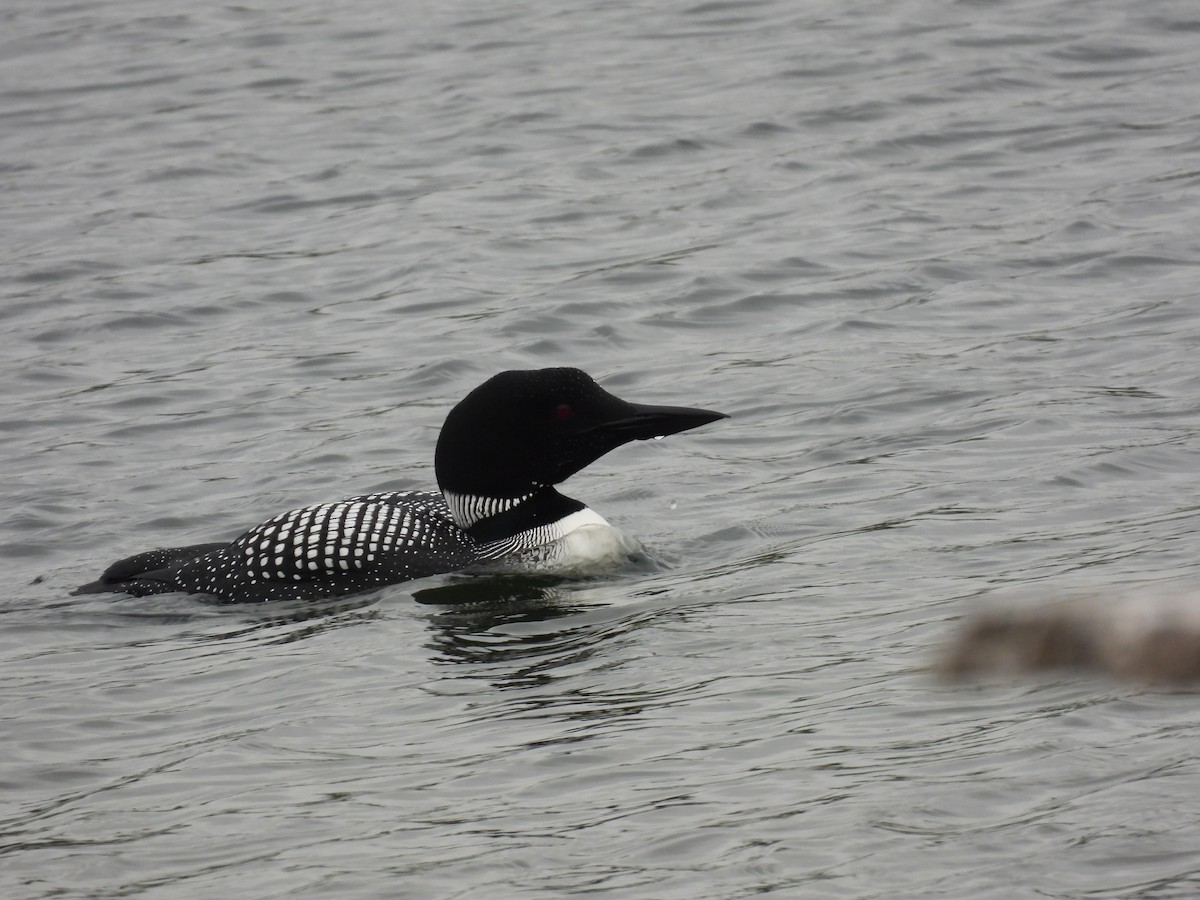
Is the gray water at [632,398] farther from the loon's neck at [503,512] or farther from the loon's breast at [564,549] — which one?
the loon's neck at [503,512]

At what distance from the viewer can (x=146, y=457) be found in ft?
21.1

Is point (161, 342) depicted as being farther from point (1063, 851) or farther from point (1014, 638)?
point (1014, 638)

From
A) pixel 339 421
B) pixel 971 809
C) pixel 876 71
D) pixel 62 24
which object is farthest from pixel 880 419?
pixel 62 24

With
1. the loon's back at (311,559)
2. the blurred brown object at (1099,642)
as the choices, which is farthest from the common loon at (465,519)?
the blurred brown object at (1099,642)

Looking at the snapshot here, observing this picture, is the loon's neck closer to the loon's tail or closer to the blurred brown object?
the loon's tail

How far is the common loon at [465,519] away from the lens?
194 inches

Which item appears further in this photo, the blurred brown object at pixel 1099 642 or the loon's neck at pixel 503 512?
the loon's neck at pixel 503 512

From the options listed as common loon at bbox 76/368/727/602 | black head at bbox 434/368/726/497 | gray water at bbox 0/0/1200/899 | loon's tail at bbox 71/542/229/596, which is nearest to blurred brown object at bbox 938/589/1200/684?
gray water at bbox 0/0/1200/899

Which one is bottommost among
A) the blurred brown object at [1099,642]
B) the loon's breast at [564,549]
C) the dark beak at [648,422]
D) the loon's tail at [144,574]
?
the loon's breast at [564,549]

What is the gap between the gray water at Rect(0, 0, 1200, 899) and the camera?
3.14 metres

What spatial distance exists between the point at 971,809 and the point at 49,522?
3.78 metres

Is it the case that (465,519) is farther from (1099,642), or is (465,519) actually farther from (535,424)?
(1099,642)

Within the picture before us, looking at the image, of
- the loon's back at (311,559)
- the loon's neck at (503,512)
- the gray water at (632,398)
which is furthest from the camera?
the loon's neck at (503,512)

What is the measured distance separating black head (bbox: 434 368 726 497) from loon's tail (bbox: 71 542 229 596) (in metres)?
0.78
